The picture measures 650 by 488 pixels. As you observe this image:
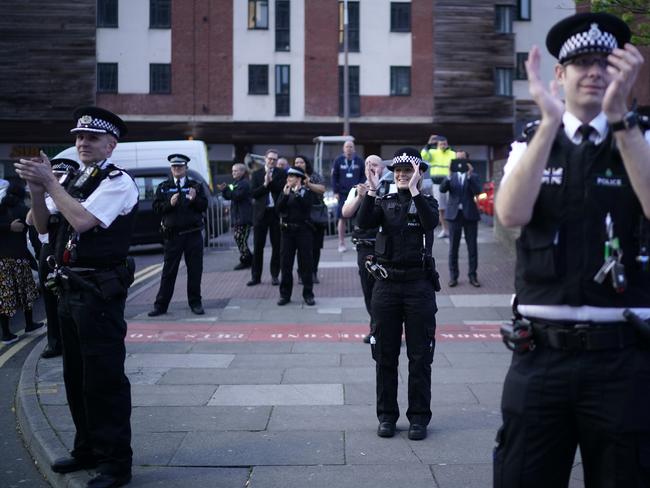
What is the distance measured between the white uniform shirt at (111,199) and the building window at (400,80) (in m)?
35.1

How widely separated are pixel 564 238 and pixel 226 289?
Result: 1098cm

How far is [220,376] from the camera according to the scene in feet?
26.1

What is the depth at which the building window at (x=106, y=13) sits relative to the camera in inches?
1502

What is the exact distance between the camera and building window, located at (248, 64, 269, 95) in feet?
126

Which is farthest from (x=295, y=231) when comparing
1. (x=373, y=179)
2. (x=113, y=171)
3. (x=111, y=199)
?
(x=111, y=199)

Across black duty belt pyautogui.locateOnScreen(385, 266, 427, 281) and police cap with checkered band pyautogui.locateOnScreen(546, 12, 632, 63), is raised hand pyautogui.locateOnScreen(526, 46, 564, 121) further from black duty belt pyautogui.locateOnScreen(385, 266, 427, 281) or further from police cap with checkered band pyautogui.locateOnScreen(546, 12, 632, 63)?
black duty belt pyautogui.locateOnScreen(385, 266, 427, 281)

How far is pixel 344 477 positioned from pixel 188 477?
93cm

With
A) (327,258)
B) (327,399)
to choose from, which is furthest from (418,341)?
(327,258)

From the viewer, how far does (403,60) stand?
1551 inches

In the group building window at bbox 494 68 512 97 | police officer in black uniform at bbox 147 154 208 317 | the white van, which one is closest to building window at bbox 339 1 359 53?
building window at bbox 494 68 512 97

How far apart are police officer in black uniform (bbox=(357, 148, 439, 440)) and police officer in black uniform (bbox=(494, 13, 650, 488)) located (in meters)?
2.88

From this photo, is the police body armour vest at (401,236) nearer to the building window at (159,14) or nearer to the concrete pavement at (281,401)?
the concrete pavement at (281,401)

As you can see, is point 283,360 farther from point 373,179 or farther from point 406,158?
point 406,158

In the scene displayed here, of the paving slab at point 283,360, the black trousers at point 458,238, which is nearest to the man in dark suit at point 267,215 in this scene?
the black trousers at point 458,238
